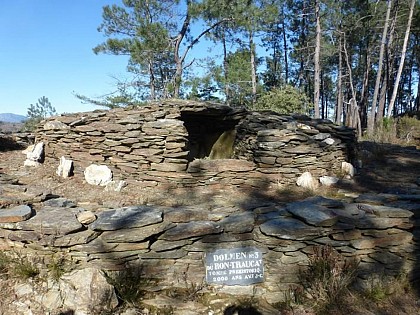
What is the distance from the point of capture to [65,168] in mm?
4648

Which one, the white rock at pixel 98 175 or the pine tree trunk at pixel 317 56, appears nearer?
the white rock at pixel 98 175

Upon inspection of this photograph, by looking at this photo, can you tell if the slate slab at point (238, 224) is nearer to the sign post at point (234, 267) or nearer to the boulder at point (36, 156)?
the sign post at point (234, 267)

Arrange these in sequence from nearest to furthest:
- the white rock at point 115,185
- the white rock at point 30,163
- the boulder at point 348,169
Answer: the white rock at point 115,185 < the white rock at point 30,163 < the boulder at point 348,169

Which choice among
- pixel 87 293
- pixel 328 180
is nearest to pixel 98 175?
pixel 87 293

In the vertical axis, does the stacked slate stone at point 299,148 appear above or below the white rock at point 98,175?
above

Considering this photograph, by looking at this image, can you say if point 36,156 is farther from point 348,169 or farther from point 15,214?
point 348,169

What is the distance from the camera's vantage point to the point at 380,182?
197 inches

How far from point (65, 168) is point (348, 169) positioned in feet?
16.3

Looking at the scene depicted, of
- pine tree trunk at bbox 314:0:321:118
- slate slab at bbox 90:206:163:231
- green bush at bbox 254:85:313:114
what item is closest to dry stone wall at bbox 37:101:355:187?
slate slab at bbox 90:206:163:231

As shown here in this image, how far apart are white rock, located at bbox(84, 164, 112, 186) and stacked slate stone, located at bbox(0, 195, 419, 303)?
1.22 metres

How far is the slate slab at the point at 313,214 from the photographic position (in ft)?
10.0

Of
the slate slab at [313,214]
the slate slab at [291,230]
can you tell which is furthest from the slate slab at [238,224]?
the slate slab at [313,214]

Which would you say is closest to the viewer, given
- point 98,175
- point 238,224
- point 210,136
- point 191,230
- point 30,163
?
point 191,230

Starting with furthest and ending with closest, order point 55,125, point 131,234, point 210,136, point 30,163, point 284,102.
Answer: point 284,102, point 210,136, point 55,125, point 30,163, point 131,234
